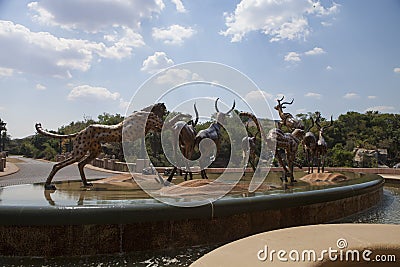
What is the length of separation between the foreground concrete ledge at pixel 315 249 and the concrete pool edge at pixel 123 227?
253 centimetres

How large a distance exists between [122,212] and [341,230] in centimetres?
318

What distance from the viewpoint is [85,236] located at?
221 inches

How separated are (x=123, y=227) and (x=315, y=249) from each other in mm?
3338

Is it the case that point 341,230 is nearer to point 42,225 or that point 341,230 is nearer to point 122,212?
point 122,212

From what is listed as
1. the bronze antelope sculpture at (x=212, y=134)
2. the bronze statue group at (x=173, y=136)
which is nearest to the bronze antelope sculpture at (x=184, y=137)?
the bronze statue group at (x=173, y=136)

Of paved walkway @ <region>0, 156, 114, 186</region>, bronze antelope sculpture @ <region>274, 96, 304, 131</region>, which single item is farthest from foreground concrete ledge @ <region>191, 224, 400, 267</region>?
paved walkway @ <region>0, 156, 114, 186</region>

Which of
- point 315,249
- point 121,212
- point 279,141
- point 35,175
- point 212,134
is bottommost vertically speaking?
point 35,175

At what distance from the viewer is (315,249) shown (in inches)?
126

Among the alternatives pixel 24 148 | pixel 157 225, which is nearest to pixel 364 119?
pixel 157 225

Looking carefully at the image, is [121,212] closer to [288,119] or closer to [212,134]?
[212,134]

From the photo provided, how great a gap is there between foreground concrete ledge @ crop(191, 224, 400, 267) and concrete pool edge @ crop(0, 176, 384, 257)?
2534mm

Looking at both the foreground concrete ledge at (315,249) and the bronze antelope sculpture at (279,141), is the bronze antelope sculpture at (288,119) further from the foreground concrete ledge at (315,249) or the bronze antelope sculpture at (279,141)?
the foreground concrete ledge at (315,249)

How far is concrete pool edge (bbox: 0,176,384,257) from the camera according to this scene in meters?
5.54

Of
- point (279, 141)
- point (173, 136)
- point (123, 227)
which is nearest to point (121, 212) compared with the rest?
point (123, 227)
